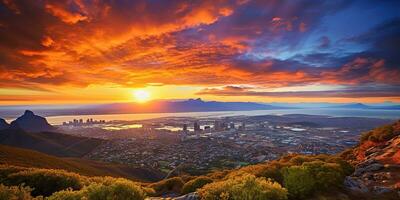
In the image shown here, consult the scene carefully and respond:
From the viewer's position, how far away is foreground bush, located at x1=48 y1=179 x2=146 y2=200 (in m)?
13.6

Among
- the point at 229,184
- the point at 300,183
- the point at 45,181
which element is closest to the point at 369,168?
the point at 300,183

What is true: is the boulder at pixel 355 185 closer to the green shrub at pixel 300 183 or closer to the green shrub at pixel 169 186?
the green shrub at pixel 300 183

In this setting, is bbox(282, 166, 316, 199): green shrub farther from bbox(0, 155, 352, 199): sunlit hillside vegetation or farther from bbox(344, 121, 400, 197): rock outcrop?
bbox(344, 121, 400, 197): rock outcrop

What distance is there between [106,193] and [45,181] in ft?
35.3

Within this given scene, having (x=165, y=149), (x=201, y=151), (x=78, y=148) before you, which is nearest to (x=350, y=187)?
(x=201, y=151)

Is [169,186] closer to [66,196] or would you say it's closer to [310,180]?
[310,180]

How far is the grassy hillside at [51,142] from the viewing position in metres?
147

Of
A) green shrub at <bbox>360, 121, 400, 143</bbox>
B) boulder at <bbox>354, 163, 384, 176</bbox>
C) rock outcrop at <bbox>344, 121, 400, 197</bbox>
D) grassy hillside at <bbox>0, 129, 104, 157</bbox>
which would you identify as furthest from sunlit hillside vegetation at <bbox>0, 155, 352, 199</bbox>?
grassy hillside at <bbox>0, 129, 104, 157</bbox>

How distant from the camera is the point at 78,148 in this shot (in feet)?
506

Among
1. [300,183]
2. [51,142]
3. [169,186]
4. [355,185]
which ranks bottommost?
[51,142]

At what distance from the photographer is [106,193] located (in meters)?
14.3

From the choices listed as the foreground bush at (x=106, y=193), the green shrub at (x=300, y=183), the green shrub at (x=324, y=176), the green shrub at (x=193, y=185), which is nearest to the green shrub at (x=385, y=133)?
the green shrub at (x=324, y=176)

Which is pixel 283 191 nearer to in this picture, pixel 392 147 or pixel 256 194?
pixel 256 194

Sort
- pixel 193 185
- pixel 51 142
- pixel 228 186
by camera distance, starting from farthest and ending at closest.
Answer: pixel 51 142 < pixel 193 185 < pixel 228 186
